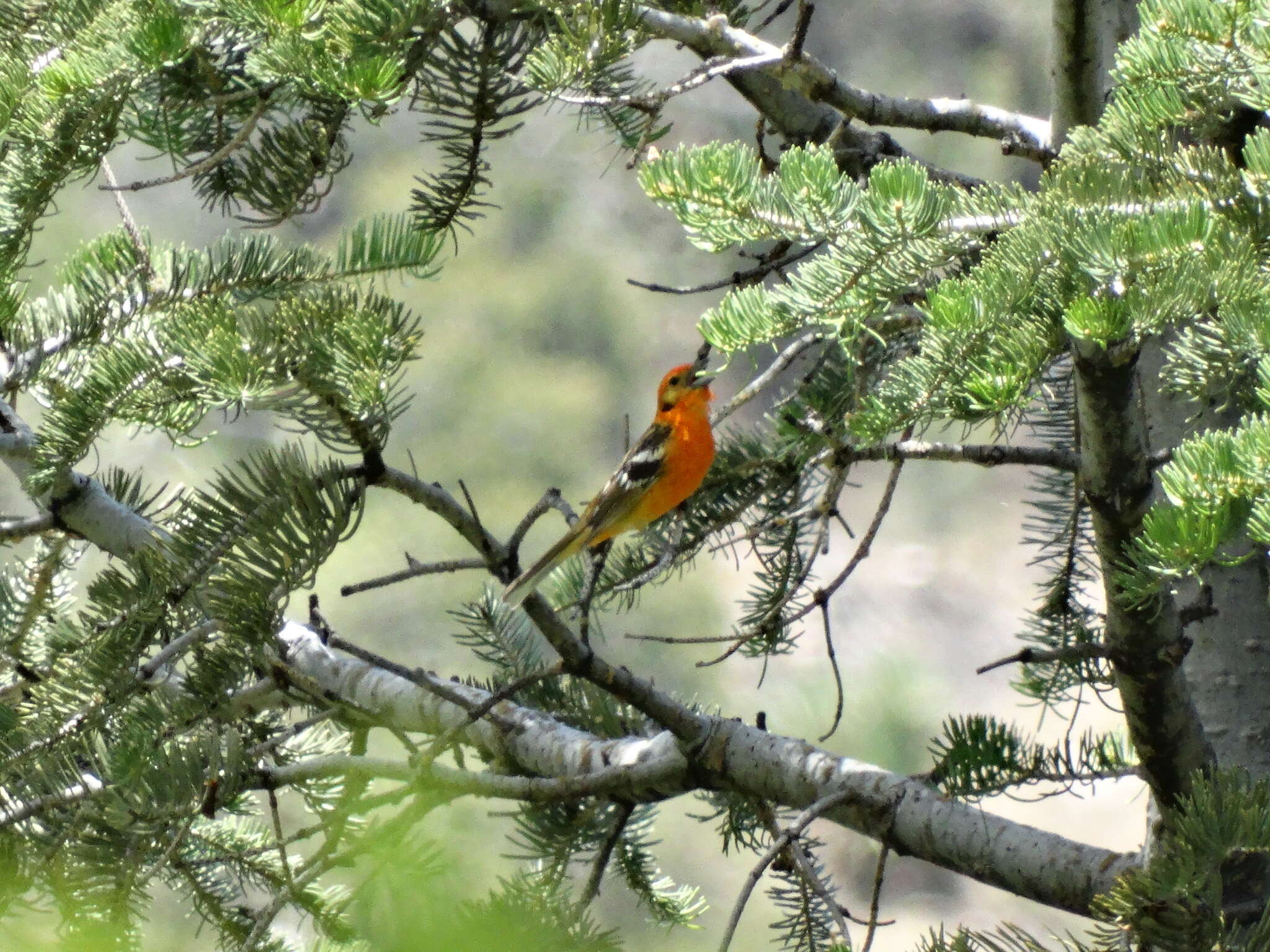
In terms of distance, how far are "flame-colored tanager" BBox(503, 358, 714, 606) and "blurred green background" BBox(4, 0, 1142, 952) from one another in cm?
380

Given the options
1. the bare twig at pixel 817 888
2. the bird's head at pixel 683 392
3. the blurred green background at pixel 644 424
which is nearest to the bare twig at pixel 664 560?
the bare twig at pixel 817 888

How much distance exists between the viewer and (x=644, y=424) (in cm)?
759

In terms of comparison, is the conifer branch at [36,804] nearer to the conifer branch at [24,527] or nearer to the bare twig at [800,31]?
the conifer branch at [24,527]

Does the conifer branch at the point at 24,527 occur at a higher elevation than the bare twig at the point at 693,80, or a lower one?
lower

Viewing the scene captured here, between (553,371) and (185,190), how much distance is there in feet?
11.9

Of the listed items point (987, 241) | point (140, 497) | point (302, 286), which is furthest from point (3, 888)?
point (987, 241)

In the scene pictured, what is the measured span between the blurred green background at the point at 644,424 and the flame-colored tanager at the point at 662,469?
3.80 m

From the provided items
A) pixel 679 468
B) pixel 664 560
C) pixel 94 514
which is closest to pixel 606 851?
pixel 664 560

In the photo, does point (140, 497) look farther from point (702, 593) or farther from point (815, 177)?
point (702, 593)

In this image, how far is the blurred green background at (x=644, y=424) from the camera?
682cm

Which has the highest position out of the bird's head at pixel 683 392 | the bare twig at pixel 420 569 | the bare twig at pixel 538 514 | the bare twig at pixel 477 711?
the bird's head at pixel 683 392

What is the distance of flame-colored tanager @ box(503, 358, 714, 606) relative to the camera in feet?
7.61

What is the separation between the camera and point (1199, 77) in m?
0.77

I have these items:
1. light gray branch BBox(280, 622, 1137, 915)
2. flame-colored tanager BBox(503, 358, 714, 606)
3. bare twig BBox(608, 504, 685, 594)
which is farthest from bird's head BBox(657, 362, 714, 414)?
light gray branch BBox(280, 622, 1137, 915)
